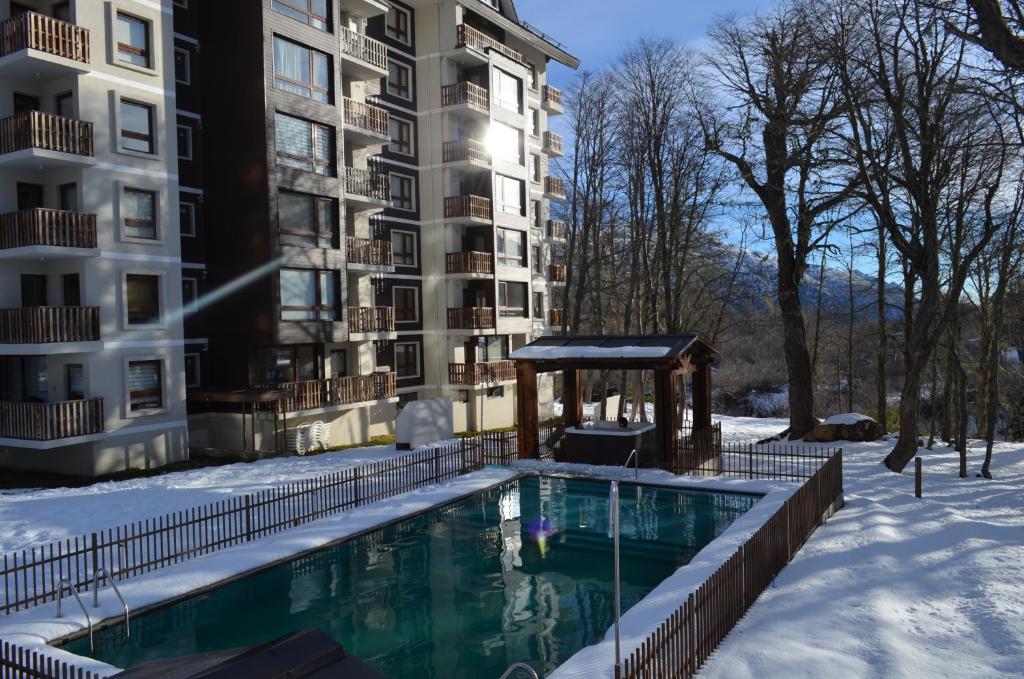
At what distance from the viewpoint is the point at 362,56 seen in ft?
106

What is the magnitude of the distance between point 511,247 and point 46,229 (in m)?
23.0

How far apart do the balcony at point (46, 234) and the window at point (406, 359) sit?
51.0 ft

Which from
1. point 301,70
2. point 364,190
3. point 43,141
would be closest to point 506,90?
point 364,190

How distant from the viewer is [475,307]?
37938 mm

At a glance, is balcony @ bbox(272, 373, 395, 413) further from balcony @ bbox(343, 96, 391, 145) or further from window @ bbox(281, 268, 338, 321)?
balcony @ bbox(343, 96, 391, 145)

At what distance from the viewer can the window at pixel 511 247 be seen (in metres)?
39.4

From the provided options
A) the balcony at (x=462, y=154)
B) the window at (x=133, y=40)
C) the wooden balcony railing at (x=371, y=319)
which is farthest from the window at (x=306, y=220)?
the balcony at (x=462, y=154)

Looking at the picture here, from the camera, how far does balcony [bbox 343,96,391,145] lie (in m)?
31.7

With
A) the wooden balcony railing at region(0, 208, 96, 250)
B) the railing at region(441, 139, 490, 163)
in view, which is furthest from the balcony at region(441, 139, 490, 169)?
the wooden balcony railing at region(0, 208, 96, 250)

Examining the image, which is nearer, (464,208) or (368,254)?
(368,254)

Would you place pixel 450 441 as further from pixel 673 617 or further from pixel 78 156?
pixel 673 617

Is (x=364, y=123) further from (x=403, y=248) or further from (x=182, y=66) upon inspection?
(x=182, y=66)

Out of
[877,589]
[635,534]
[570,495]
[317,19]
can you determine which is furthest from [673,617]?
[317,19]

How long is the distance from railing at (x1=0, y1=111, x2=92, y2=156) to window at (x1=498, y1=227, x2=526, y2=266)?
20747 millimetres
